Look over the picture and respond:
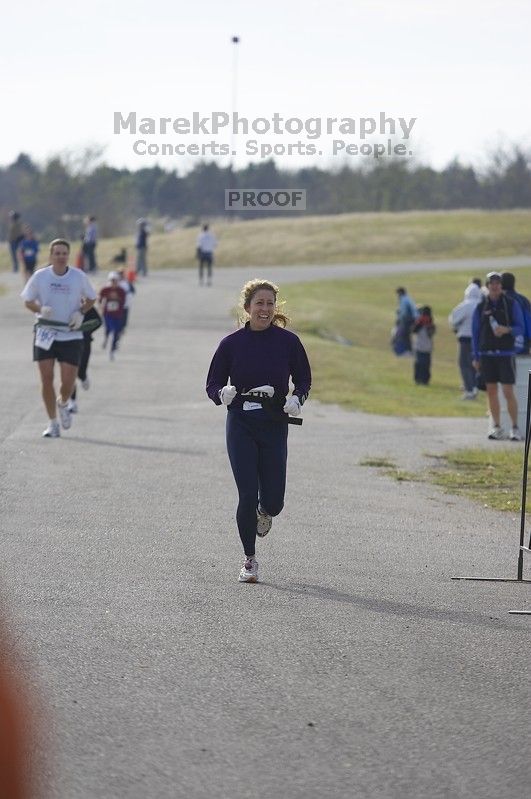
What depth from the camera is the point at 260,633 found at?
750cm

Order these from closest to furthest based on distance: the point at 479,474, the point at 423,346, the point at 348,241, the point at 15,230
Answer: the point at 479,474
the point at 423,346
the point at 15,230
the point at 348,241

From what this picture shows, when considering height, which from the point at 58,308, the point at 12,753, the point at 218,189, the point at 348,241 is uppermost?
the point at 218,189

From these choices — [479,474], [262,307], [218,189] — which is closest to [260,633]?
[262,307]

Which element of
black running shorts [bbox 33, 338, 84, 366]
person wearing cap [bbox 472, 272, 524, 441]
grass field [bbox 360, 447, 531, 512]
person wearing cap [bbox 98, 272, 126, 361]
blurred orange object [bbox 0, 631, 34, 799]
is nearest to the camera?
blurred orange object [bbox 0, 631, 34, 799]

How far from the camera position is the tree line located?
11388 centimetres

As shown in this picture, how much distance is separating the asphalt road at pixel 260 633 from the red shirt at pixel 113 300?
37.0 ft

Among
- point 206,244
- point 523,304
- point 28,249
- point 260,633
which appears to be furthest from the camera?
point 206,244

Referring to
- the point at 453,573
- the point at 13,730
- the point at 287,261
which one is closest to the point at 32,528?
the point at 453,573

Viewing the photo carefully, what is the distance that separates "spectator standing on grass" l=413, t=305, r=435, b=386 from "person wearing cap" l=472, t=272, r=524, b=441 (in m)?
8.99

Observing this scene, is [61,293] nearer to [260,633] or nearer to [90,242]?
[260,633]

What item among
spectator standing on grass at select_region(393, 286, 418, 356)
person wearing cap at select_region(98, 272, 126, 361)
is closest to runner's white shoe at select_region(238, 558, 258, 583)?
person wearing cap at select_region(98, 272, 126, 361)

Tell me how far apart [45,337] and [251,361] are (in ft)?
22.5

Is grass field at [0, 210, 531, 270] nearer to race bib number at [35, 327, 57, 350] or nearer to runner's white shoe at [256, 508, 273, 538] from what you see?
race bib number at [35, 327, 57, 350]

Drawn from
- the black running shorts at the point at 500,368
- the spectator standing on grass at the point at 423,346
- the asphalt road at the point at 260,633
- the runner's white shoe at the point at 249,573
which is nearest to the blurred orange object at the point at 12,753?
the asphalt road at the point at 260,633
